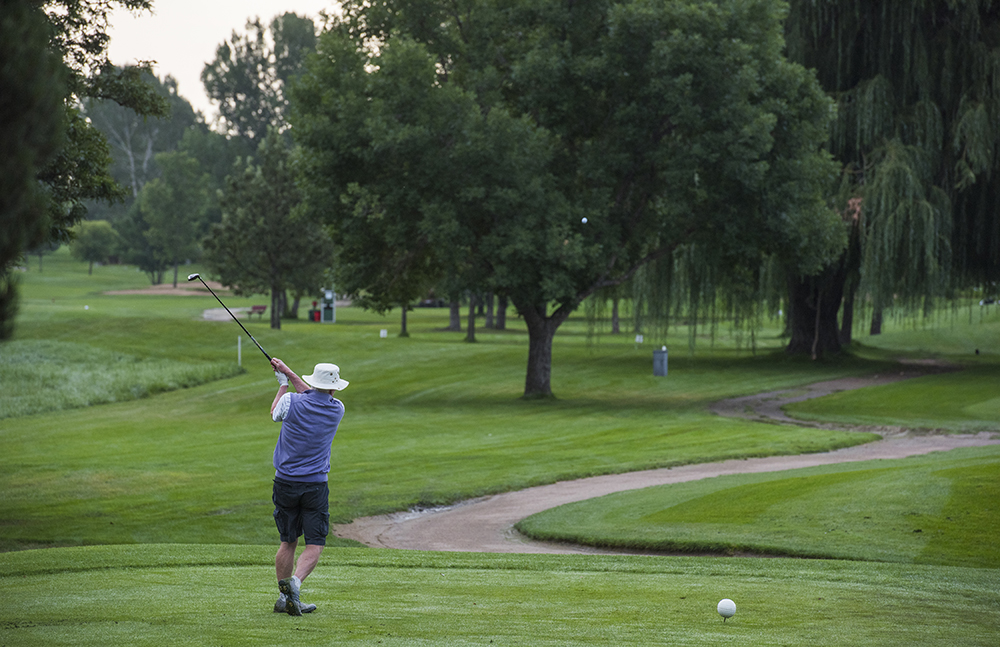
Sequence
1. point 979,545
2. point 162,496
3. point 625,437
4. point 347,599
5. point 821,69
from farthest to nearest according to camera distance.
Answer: point 821,69 < point 625,437 < point 162,496 < point 979,545 < point 347,599

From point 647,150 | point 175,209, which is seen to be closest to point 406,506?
point 647,150

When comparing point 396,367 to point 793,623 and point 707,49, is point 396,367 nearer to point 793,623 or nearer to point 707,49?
point 707,49

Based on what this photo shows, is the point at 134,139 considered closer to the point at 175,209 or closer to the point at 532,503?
the point at 175,209

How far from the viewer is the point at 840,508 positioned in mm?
14812

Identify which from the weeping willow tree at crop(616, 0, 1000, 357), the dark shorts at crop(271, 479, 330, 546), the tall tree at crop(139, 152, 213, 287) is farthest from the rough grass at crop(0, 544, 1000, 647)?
the tall tree at crop(139, 152, 213, 287)

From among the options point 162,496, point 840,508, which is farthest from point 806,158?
point 162,496

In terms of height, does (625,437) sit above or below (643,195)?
below

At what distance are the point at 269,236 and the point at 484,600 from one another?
175ft

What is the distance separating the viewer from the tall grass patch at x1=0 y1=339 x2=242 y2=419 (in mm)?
34969

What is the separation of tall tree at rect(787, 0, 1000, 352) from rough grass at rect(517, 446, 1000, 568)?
724 inches

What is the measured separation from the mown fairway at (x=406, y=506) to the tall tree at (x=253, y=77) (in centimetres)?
7682

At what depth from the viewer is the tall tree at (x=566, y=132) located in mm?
29703

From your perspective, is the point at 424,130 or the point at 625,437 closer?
the point at 625,437

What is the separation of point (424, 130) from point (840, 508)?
1798 centimetres
